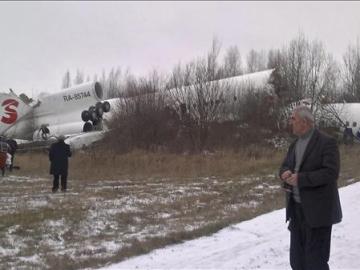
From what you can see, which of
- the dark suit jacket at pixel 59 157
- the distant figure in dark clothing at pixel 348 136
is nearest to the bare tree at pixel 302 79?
the distant figure in dark clothing at pixel 348 136

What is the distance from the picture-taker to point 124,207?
41.2 feet

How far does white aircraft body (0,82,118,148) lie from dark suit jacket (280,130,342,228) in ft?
86.1

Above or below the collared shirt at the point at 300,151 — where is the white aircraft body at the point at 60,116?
above

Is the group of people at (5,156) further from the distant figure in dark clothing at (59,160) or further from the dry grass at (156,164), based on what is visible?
the distant figure in dark clothing at (59,160)

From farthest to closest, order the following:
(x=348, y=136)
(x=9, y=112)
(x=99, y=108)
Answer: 1. (x=348, y=136)
2. (x=9, y=112)
3. (x=99, y=108)

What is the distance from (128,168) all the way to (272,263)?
19.2m

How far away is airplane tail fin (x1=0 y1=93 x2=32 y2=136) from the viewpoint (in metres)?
32.1

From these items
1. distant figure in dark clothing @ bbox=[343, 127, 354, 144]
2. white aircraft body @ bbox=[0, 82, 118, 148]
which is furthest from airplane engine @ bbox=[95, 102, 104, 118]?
distant figure in dark clothing @ bbox=[343, 127, 354, 144]

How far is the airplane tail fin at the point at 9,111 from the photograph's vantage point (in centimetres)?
3206

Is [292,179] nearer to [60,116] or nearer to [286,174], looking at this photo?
[286,174]

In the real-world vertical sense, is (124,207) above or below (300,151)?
below

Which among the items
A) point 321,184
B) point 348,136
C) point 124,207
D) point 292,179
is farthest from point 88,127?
point 321,184

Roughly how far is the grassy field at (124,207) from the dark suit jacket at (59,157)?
73 cm

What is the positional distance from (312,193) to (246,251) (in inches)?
104
